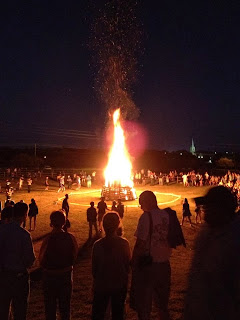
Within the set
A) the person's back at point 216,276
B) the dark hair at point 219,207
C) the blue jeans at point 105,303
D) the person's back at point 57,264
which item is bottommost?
the blue jeans at point 105,303

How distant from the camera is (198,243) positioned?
2.65 meters

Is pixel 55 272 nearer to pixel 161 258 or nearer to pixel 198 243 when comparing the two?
pixel 161 258

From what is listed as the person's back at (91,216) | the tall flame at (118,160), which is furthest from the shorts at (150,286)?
the tall flame at (118,160)

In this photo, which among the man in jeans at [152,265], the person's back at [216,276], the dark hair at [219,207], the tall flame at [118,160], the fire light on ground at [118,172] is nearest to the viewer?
the person's back at [216,276]

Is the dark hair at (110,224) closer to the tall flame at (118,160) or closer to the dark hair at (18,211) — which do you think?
the dark hair at (18,211)

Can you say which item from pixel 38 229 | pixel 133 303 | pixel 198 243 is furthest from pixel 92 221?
pixel 198 243

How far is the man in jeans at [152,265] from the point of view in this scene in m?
4.74

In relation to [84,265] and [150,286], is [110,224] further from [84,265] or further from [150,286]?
[84,265]

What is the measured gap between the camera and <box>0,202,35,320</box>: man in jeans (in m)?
4.46

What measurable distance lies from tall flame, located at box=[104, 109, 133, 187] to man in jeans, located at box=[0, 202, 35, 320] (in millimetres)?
25047

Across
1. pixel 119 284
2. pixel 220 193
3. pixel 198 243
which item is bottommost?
pixel 119 284

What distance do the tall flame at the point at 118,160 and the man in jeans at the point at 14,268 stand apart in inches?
986

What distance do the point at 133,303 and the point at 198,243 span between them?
2758 millimetres

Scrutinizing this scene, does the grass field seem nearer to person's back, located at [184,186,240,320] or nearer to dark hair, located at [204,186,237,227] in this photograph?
dark hair, located at [204,186,237,227]
